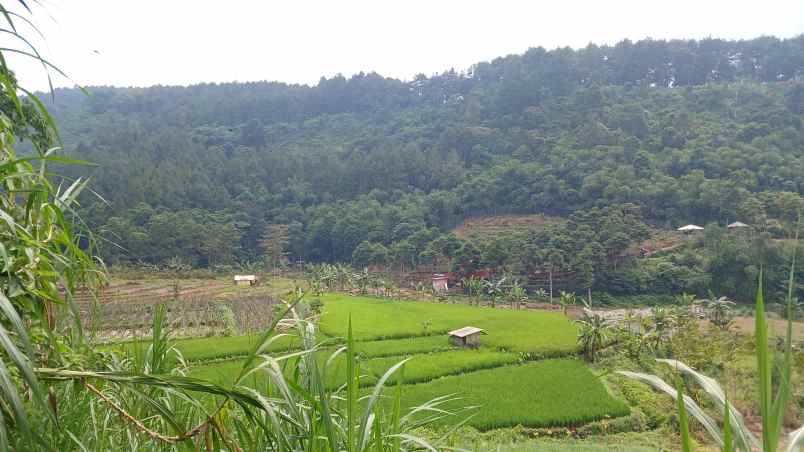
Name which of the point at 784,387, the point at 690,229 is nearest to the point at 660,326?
the point at 784,387

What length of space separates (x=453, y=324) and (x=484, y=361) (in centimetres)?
491

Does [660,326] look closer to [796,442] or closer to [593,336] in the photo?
[593,336]

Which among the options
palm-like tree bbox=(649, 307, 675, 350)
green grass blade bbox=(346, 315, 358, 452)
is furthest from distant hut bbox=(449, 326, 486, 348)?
green grass blade bbox=(346, 315, 358, 452)

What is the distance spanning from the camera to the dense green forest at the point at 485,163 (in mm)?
30938

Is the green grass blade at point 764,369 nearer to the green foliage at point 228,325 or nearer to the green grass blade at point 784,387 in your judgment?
the green grass blade at point 784,387

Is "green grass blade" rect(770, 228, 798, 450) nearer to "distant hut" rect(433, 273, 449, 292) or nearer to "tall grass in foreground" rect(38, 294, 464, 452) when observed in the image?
"tall grass in foreground" rect(38, 294, 464, 452)

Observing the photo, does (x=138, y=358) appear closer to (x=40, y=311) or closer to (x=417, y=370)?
(x=40, y=311)

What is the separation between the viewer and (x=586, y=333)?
47.4 feet

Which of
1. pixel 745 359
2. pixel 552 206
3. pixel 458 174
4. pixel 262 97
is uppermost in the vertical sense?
pixel 262 97

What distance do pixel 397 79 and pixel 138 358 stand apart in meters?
93.3

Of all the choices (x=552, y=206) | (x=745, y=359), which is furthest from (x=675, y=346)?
(x=552, y=206)

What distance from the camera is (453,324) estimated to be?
18.7 m

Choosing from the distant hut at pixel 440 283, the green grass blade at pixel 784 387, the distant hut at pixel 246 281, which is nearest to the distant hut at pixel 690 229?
A: the distant hut at pixel 440 283

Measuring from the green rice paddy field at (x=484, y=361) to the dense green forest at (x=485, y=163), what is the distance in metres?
6.84
